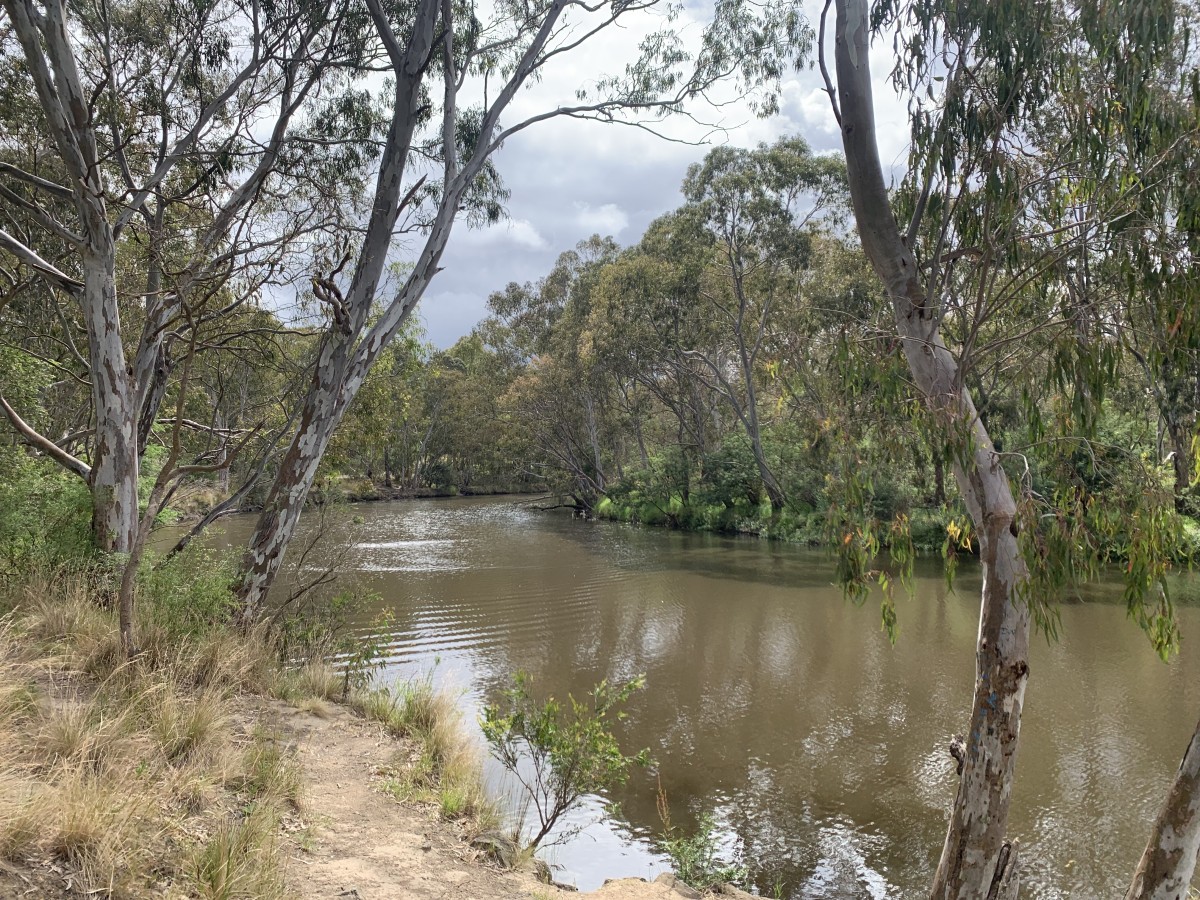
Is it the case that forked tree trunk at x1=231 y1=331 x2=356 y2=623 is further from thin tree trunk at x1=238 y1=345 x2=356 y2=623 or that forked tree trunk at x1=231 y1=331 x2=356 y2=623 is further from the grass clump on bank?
the grass clump on bank

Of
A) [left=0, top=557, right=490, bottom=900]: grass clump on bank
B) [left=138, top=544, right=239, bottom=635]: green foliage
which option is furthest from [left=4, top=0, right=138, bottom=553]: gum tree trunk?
[left=0, top=557, right=490, bottom=900]: grass clump on bank

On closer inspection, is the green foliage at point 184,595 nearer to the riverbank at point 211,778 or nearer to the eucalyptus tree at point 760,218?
the riverbank at point 211,778

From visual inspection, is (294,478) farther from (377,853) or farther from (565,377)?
(565,377)

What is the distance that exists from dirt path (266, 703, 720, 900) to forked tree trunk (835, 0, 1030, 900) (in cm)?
146

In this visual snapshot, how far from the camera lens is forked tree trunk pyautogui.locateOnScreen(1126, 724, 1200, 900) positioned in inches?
122

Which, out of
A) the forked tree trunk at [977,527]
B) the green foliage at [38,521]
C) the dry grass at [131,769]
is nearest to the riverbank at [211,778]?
the dry grass at [131,769]

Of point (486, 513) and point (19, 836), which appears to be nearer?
point (19, 836)

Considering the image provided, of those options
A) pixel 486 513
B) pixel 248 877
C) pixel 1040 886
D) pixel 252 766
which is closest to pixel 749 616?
pixel 1040 886

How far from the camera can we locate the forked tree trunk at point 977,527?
3.56m

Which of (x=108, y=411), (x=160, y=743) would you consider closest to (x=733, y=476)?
(x=108, y=411)

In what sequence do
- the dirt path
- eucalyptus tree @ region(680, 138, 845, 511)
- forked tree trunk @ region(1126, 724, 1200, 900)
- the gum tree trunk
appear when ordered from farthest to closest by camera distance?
eucalyptus tree @ region(680, 138, 845, 511) < the gum tree trunk < forked tree trunk @ region(1126, 724, 1200, 900) < the dirt path

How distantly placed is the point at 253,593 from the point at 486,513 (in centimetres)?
2528

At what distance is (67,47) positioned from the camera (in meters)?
5.45

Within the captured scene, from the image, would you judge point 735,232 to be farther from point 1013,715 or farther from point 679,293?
point 1013,715
